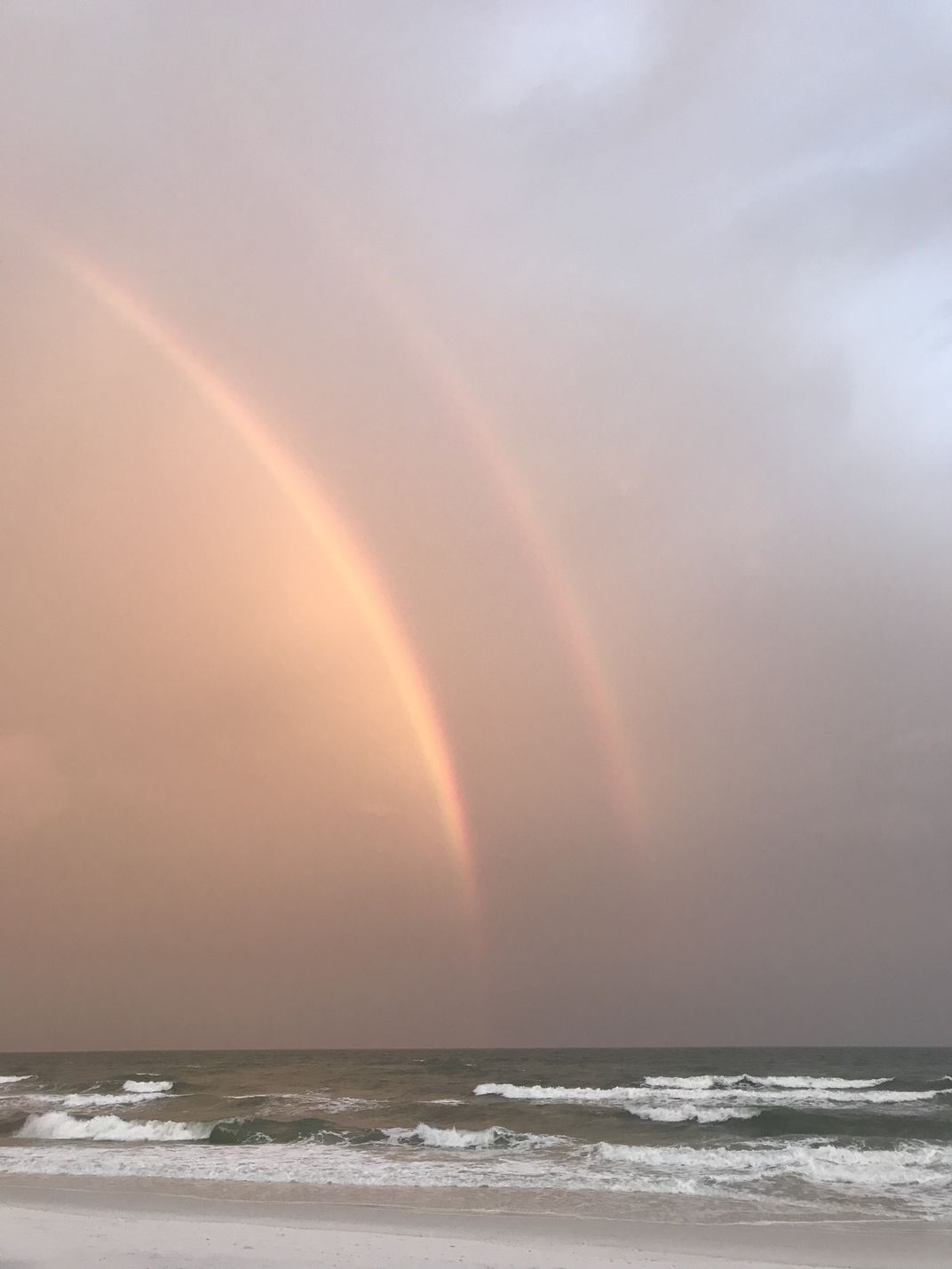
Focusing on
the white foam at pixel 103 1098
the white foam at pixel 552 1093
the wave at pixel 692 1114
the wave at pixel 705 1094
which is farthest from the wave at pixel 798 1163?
the white foam at pixel 103 1098

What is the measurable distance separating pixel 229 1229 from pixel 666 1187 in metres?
9.07

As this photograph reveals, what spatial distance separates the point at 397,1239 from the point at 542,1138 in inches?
585

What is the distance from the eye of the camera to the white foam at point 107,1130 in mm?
29859

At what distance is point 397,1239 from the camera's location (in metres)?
13.9

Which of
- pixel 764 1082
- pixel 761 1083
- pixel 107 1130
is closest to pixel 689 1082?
pixel 761 1083

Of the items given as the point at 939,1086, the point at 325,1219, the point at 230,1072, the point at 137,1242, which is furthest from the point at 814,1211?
the point at 230,1072

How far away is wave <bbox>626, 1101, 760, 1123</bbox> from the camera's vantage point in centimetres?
3216

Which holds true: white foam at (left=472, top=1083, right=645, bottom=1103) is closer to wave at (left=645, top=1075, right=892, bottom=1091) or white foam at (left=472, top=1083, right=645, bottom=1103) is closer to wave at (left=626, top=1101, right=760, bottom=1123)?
wave at (left=645, top=1075, right=892, bottom=1091)

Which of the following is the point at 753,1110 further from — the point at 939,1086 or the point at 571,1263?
the point at 571,1263

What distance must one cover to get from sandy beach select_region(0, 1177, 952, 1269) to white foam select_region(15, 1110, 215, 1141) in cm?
1365

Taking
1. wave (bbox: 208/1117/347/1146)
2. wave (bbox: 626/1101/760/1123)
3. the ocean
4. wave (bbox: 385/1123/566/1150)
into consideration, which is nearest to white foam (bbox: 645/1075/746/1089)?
the ocean

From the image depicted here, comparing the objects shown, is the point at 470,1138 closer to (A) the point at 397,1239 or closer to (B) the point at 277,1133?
(B) the point at 277,1133

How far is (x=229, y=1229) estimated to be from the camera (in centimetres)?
1432

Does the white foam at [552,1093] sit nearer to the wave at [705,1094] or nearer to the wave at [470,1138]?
the wave at [705,1094]
